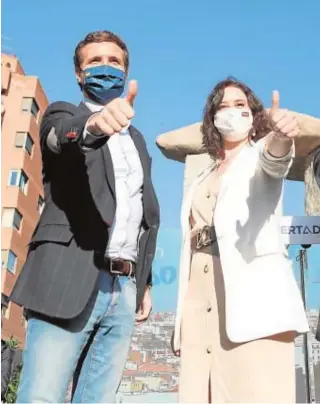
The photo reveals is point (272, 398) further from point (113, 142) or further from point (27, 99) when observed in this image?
point (27, 99)

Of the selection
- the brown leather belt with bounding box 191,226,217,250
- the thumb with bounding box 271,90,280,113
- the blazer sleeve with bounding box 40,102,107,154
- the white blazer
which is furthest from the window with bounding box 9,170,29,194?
the thumb with bounding box 271,90,280,113

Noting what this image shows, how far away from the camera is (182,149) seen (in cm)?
407

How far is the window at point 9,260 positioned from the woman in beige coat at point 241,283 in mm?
20118

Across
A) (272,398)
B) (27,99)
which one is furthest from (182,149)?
(27,99)

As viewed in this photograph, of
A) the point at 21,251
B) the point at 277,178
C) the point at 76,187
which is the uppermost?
the point at 21,251

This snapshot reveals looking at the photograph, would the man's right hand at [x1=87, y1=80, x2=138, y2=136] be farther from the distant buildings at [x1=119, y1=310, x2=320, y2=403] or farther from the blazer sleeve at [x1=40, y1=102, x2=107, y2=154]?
the distant buildings at [x1=119, y1=310, x2=320, y2=403]

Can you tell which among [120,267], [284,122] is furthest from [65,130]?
[284,122]

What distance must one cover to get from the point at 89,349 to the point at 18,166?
22.6 metres

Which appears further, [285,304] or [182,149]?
[182,149]

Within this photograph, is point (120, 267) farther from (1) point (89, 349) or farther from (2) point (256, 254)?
(2) point (256, 254)

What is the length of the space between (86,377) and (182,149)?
107 inches

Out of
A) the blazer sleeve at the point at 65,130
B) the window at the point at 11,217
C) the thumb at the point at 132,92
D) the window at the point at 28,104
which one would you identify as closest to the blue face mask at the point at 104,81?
the blazer sleeve at the point at 65,130

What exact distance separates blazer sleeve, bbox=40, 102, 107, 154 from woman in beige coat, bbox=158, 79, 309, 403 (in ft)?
1.67

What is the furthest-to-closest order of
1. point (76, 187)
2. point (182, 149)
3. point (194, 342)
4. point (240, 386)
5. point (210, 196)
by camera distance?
Result: point (182, 149) → point (210, 196) → point (194, 342) → point (240, 386) → point (76, 187)
